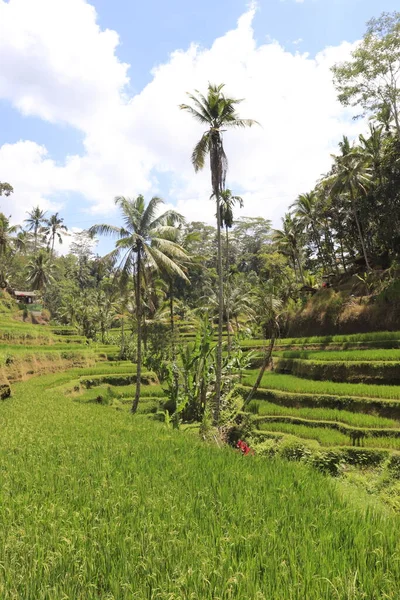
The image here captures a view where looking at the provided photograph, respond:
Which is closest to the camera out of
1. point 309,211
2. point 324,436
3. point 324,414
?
point 324,436

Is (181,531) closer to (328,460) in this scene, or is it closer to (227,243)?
(328,460)

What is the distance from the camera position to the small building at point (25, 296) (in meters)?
56.6

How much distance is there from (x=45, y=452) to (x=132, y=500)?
3419 millimetres

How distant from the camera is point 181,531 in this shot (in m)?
4.38

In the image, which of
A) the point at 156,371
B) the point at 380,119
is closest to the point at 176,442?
the point at 156,371

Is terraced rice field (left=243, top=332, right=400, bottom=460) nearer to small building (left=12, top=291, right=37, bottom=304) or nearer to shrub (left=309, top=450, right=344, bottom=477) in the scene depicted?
shrub (left=309, top=450, right=344, bottom=477)

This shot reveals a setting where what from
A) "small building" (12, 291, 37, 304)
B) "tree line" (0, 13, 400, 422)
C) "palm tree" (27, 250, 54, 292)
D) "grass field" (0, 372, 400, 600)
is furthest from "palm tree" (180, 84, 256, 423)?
"small building" (12, 291, 37, 304)

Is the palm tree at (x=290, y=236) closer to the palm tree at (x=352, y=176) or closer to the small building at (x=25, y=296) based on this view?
the palm tree at (x=352, y=176)

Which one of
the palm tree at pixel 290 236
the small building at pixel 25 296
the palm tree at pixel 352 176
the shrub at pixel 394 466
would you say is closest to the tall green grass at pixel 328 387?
the shrub at pixel 394 466

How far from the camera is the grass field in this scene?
3.35 metres

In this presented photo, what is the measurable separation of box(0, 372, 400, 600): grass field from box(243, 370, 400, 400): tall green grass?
7.12m

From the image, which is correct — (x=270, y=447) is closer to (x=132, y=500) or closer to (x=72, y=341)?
(x=132, y=500)

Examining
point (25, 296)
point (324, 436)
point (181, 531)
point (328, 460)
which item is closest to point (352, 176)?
point (324, 436)

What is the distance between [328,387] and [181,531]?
11897 millimetres
